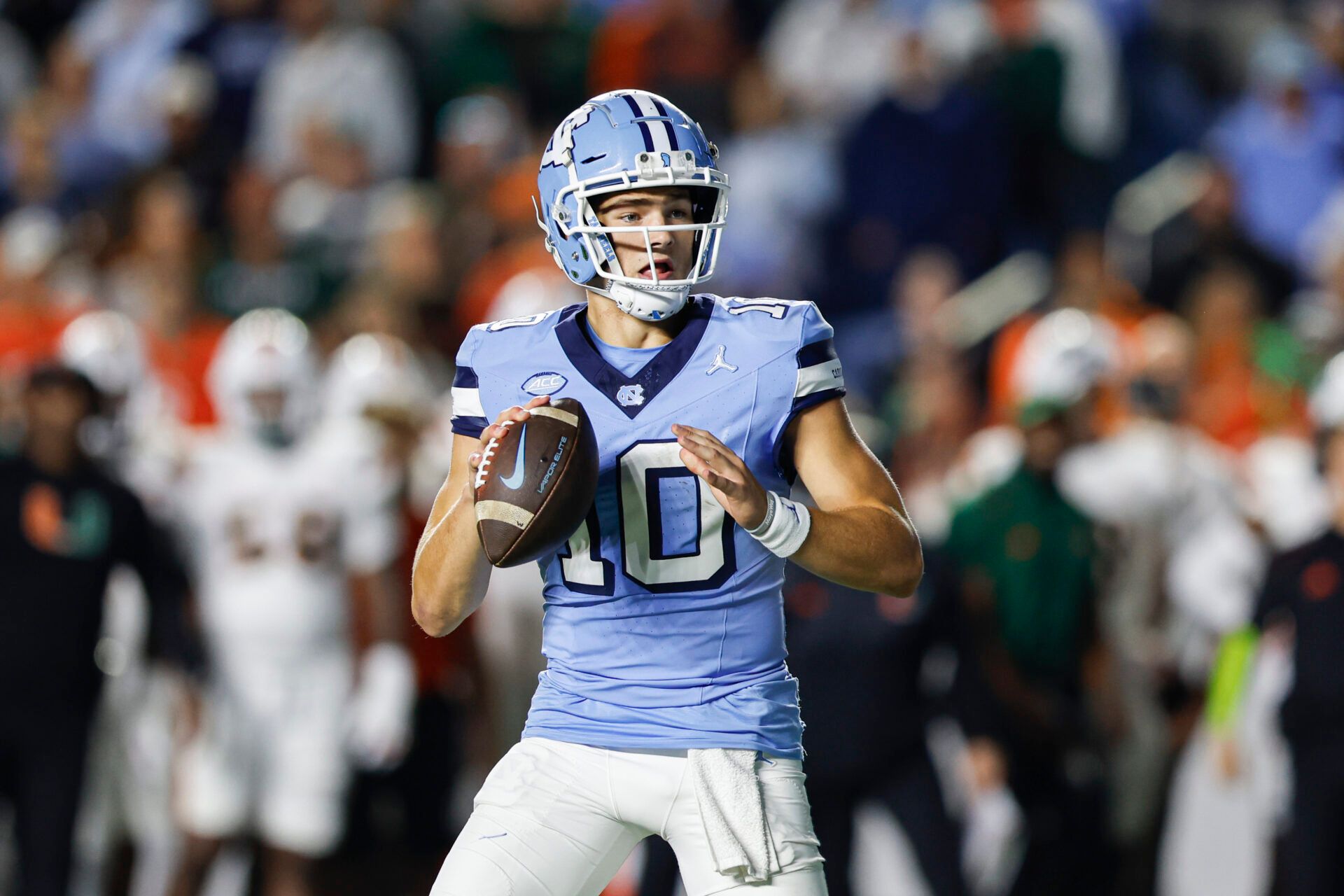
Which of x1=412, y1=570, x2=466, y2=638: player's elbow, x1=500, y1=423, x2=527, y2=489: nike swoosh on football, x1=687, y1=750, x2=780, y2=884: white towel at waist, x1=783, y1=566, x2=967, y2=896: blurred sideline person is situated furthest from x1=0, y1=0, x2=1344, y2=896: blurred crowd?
x1=500, y1=423, x2=527, y2=489: nike swoosh on football

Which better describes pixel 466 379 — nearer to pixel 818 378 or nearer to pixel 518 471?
pixel 518 471

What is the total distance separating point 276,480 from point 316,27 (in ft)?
10.6

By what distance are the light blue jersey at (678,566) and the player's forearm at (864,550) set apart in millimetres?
150

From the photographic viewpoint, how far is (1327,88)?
29.8ft

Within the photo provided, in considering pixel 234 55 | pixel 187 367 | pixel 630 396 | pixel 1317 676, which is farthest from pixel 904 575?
pixel 234 55

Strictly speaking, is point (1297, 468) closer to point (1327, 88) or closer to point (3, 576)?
point (1327, 88)

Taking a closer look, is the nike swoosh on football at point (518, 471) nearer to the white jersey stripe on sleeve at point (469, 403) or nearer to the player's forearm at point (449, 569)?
the player's forearm at point (449, 569)

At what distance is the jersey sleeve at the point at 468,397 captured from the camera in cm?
330

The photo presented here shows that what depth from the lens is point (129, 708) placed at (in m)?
6.77

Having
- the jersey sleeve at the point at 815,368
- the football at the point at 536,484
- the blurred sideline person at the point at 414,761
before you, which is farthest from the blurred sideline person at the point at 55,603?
the jersey sleeve at the point at 815,368

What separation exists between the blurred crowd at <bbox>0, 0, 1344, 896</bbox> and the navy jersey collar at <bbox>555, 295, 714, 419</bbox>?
8.33 ft

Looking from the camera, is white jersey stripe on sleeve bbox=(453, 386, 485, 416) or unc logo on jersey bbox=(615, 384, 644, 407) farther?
white jersey stripe on sleeve bbox=(453, 386, 485, 416)

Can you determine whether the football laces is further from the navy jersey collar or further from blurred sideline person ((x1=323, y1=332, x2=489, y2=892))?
blurred sideline person ((x1=323, y1=332, x2=489, y2=892))

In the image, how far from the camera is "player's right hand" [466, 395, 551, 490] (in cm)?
308
